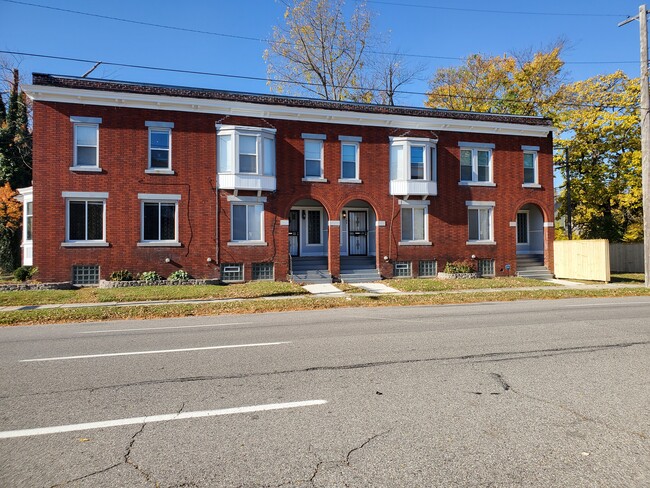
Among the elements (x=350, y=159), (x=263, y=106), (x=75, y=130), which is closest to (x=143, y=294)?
(x=75, y=130)

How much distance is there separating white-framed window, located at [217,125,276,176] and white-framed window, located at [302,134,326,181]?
6.46ft

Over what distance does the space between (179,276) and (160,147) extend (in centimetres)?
561

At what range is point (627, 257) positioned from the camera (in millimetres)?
30578

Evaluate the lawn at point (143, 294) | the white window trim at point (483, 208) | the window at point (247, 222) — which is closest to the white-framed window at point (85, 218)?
the lawn at point (143, 294)

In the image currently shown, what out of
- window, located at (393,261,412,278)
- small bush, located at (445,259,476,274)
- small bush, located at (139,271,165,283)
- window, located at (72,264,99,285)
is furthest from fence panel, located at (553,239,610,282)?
window, located at (72,264,99,285)

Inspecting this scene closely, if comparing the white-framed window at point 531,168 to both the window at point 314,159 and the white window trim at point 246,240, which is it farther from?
the white window trim at point 246,240

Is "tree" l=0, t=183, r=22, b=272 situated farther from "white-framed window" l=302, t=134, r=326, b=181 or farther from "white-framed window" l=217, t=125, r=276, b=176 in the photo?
"white-framed window" l=302, t=134, r=326, b=181

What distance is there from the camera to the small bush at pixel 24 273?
19184mm

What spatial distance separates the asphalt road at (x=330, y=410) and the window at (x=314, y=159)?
14685 millimetres

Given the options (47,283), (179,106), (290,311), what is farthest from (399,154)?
(47,283)

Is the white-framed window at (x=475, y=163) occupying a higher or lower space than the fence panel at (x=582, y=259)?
higher

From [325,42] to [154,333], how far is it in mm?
31421

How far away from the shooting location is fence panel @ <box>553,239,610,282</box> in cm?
2238

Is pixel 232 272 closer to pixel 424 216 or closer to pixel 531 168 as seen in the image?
pixel 424 216
